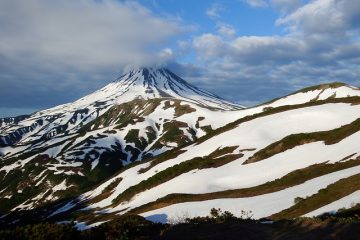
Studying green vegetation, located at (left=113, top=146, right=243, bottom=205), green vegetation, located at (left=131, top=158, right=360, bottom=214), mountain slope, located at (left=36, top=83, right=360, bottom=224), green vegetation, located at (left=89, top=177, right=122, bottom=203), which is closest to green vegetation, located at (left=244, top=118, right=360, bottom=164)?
mountain slope, located at (left=36, top=83, right=360, bottom=224)

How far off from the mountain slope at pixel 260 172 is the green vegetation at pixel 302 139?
172 millimetres

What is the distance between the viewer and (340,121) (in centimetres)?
8875

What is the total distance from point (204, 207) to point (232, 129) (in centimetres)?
5415

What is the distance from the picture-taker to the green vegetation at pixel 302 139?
238 ft

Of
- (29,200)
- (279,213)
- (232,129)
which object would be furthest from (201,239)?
(29,200)

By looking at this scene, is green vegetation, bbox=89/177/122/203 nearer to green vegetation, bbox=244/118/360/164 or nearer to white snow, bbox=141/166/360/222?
green vegetation, bbox=244/118/360/164

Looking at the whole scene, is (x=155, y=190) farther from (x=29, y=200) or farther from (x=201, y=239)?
(x=29, y=200)

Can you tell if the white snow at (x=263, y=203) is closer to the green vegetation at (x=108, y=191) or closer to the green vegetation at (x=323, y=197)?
the green vegetation at (x=323, y=197)

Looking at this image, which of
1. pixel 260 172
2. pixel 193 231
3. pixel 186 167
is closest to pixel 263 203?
pixel 260 172

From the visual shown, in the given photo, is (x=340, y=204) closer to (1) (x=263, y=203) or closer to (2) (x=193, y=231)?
(1) (x=263, y=203)

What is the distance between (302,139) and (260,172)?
13979 millimetres

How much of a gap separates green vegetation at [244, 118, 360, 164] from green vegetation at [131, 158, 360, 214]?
14.7m

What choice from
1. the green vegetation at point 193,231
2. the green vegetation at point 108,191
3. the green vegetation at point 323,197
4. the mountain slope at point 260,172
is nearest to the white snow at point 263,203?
the mountain slope at point 260,172

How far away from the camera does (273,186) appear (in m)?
57.3
